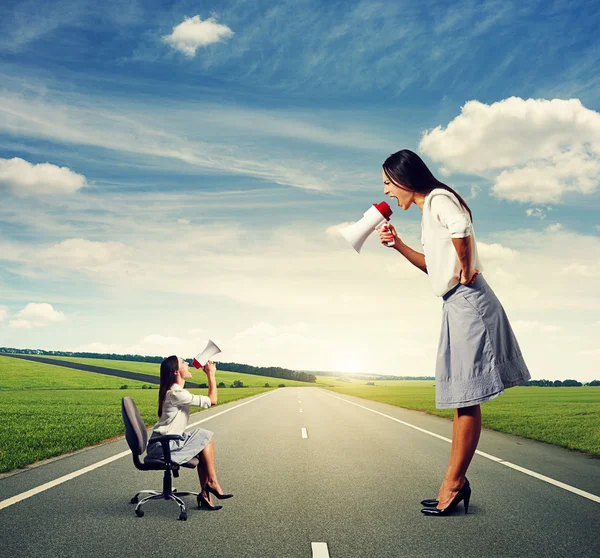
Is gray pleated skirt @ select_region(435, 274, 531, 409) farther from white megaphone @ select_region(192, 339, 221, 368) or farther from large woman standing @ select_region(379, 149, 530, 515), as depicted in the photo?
white megaphone @ select_region(192, 339, 221, 368)

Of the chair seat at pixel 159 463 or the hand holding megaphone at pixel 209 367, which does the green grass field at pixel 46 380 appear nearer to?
the chair seat at pixel 159 463

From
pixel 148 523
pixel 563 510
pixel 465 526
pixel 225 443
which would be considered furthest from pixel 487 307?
pixel 225 443

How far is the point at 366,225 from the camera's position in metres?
4.29

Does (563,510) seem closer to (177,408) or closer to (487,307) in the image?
(487,307)

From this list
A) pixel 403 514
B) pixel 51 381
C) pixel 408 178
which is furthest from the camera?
pixel 51 381

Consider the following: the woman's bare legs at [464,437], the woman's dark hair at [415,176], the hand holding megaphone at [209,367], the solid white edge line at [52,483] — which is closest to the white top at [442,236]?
the woman's dark hair at [415,176]

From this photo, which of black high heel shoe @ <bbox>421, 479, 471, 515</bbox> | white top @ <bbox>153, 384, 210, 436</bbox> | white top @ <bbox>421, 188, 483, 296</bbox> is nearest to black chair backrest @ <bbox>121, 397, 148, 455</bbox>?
white top @ <bbox>153, 384, 210, 436</bbox>

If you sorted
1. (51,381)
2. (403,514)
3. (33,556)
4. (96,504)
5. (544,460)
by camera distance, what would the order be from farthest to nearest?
(51,381)
(544,460)
(96,504)
(403,514)
(33,556)

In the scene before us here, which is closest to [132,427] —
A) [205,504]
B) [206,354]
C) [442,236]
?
[205,504]

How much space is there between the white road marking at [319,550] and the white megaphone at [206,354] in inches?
67.8

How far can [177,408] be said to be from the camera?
5.45 metres

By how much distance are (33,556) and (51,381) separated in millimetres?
56857

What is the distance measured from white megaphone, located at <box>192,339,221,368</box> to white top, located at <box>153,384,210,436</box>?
0.46 meters

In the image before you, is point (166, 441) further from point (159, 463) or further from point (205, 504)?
point (205, 504)
